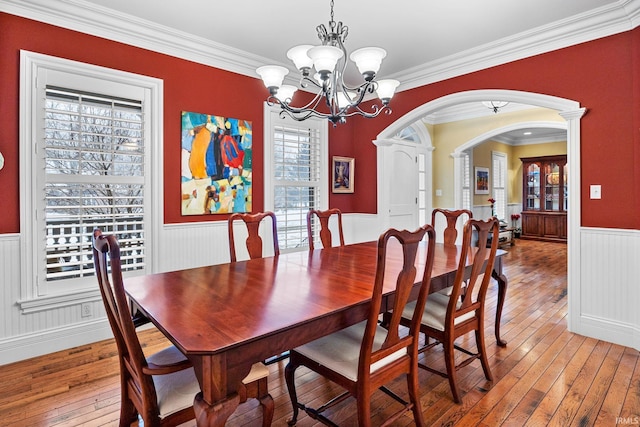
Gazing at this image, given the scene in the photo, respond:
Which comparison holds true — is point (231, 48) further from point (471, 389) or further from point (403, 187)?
point (471, 389)

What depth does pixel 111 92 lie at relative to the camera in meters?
3.02

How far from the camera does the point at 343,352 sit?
171 cm

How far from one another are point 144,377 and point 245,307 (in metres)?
0.45

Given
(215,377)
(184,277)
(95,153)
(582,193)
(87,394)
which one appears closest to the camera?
(215,377)

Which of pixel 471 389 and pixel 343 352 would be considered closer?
pixel 343 352

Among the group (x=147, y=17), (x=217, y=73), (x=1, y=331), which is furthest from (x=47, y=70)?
(x=1, y=331)

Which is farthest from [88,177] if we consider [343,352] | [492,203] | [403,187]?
[492,203]

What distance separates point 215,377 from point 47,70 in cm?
293

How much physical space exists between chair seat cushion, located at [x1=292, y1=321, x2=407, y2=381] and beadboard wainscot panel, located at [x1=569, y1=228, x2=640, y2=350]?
93.8 inches

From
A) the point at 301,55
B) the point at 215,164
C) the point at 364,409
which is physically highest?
the point at 301,55

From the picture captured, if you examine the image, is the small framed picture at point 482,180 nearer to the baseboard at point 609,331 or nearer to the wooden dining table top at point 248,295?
the baseboard at point 609,331

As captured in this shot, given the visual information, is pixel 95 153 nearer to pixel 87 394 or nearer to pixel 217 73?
pixel 217 73

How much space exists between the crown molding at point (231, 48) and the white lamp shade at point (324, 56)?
2.00m

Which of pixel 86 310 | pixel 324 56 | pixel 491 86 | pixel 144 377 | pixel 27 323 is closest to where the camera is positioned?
pixel 144 377
